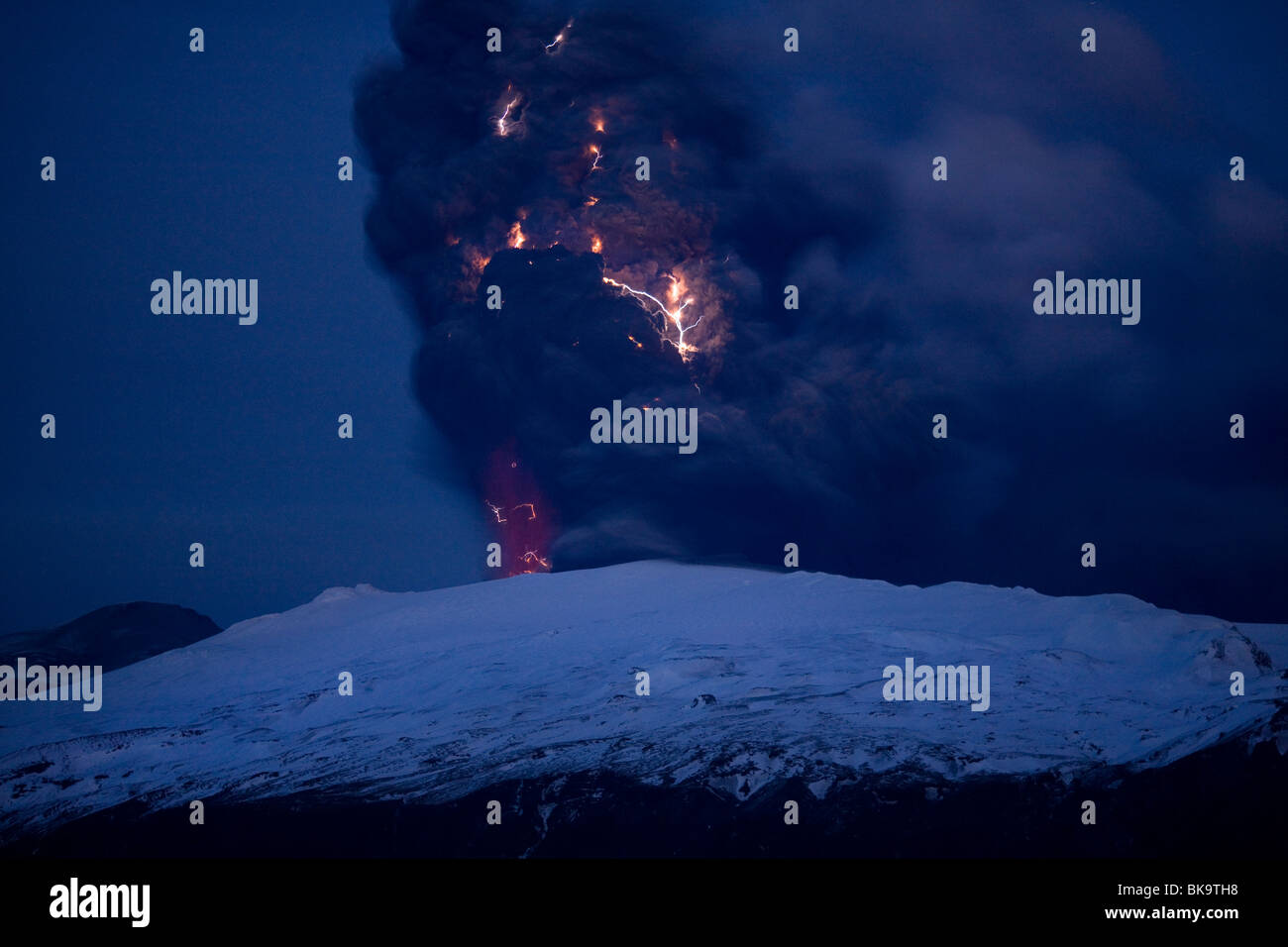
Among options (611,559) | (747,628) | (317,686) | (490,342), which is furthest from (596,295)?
(317,686)

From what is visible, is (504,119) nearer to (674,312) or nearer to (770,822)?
(674,312)

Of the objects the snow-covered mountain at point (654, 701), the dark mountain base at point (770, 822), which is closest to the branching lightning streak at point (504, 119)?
the snow-covered mountain at point (654, 701)

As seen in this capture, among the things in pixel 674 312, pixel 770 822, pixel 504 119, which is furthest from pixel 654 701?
pixel 504 119

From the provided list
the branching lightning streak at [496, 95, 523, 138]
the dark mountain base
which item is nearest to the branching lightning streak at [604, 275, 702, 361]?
the branching lightning streak at [496, 95, 523, 138]

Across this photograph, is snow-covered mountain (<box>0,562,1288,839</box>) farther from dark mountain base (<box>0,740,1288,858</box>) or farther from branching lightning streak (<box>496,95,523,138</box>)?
branching lightning streak (<box>496,95,523,138</box>)
